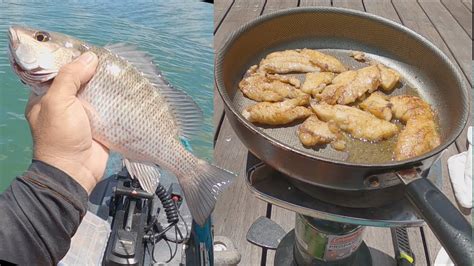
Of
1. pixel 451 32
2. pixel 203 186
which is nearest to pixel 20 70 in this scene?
pixel 203 186

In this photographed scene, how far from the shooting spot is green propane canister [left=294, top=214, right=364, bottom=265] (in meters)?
0.99

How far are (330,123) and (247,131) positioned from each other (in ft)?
0.74

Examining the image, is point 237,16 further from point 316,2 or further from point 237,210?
point 237,210

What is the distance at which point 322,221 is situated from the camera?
0.99m

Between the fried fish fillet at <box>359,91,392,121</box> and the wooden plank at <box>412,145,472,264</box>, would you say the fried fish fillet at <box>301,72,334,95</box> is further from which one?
the wooden plank at <box>412,145,472,264</box>

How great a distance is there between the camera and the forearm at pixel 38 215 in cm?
80

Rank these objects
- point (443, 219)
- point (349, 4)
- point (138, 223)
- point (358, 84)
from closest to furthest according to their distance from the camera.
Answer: point (443, 219) < point (358, 84) < point (138, 223) < point (349, 4)

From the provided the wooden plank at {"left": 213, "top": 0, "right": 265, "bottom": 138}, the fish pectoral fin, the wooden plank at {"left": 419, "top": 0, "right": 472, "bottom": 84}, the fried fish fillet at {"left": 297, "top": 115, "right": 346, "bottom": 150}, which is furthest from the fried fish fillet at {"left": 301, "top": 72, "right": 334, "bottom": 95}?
the wooden plank at {"left": 419, "top": 0, "right": 472, "bottom": 84}

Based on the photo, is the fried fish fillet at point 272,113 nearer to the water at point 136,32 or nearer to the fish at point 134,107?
the fish at point 134,107

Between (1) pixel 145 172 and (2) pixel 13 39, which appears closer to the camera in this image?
(2) pixel 13 39

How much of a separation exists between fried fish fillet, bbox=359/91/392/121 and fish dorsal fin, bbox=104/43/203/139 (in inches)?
14.6

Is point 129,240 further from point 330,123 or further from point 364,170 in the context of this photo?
point 364,170

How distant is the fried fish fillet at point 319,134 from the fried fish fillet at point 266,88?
0.37 ft

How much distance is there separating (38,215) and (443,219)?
25.8 inches
